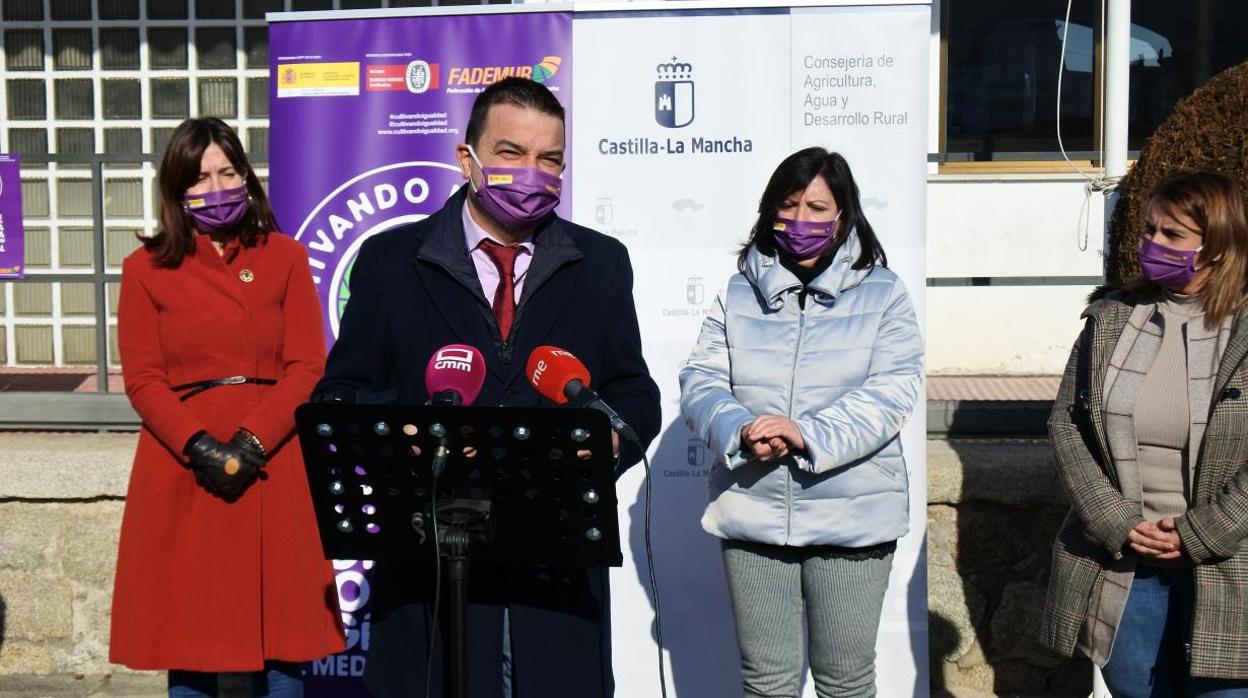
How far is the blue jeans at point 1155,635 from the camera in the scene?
3465 mm

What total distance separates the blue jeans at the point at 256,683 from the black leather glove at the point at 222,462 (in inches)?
22.4

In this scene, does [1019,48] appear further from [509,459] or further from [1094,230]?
[509,459]

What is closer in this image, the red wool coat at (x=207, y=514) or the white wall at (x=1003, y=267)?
the red wool coat at (x=207, y=514)

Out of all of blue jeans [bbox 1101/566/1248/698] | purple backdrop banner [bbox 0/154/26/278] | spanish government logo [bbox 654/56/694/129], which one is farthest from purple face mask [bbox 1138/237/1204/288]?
purple backdrop banner [bbox 0/154/26/278]

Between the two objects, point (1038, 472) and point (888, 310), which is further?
point (1038, 472)

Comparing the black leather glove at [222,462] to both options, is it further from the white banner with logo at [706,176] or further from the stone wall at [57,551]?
the stone wall at [57,551]

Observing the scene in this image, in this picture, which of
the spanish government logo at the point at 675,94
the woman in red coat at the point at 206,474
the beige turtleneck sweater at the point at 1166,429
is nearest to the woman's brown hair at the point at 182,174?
the woman in red coat at the point at 206,474

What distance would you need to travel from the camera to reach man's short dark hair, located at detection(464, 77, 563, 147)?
2953 mm

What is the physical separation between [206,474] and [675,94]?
80.6 inches

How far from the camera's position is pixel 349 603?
188 inches

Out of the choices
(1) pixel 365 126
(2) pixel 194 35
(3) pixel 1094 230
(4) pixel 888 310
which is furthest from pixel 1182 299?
(2) pixel 194 35

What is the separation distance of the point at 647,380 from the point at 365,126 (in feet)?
7.24

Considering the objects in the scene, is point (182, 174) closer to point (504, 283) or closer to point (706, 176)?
point (504, 283)

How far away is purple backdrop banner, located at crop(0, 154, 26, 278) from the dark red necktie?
3.48 m
